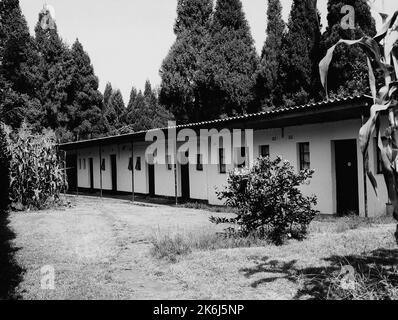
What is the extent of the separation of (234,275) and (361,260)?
2006 mm

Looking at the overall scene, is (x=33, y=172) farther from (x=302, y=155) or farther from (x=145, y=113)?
(x=145, y=113)

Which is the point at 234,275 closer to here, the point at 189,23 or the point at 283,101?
the point at 283,101

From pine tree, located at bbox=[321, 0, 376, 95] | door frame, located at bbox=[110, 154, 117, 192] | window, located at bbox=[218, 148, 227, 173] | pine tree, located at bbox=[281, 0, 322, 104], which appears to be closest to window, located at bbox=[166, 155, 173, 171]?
window, located at bbox=[218, 148, 227, 173]

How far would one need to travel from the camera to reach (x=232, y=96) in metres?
33.1

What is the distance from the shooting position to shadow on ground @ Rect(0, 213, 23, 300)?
6043 millimetres

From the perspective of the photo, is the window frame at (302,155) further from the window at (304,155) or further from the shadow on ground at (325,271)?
the shadow on ground at (325,271)

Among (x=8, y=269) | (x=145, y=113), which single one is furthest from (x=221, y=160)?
(x=145, y=113)

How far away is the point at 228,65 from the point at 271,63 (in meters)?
5.04

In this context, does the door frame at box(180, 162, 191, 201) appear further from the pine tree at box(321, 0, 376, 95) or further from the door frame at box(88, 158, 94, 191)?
the door frame at box(88, 158, 94, 191)

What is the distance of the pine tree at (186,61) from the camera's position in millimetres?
35438

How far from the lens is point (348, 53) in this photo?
24.4m

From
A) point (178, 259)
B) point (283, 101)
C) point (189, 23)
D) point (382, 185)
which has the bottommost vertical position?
point (178, 259)

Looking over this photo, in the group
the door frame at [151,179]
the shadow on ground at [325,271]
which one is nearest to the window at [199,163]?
the door frame at [151,179]
